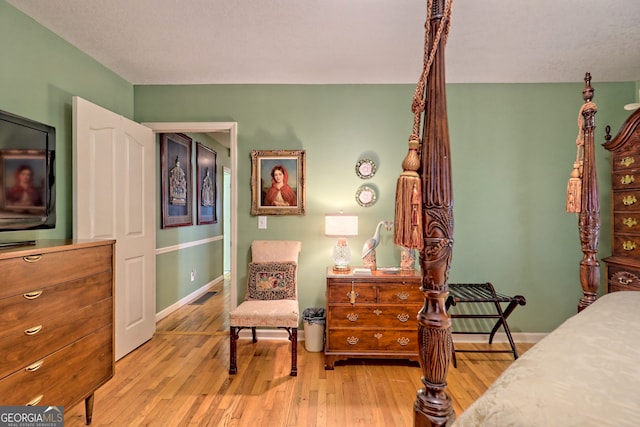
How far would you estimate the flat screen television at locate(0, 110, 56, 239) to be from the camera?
1.69 m

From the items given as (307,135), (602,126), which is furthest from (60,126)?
(602,126)

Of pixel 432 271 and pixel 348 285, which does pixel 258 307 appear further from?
pixel 432 271

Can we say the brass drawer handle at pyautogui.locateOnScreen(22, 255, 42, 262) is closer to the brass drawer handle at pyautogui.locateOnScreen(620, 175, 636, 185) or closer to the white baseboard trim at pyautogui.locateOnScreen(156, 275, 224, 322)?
the white baseboard trim at pyautogui.locateOnScreen(156, 275, 224, 322)

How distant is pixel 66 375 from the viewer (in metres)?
1.69

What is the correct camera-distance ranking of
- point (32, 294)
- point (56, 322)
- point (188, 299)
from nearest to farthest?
1. point (32, 294)
2. point (56, 322)
3. point (188, 299)

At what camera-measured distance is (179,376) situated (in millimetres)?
2463

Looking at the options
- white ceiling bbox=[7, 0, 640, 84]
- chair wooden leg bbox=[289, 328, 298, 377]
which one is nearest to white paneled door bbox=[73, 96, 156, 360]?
white ceiling bbox=[7, 0, 640, 84]

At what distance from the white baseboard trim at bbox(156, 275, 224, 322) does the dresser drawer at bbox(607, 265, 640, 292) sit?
4.32 meters

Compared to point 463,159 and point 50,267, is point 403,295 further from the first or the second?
point 50,267

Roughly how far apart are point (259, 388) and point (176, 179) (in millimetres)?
2734

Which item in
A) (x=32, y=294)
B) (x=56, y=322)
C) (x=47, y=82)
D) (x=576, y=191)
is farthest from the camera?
(x=47, y=82)

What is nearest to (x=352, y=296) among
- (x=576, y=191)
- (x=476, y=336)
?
(x=476, y=336)

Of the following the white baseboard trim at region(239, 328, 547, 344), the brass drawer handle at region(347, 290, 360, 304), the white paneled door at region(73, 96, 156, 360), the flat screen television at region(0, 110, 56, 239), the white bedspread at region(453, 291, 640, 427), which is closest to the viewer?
the white bedspread at region(453, 291, 640, 427)

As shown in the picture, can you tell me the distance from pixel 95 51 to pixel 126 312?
2.14 meters
